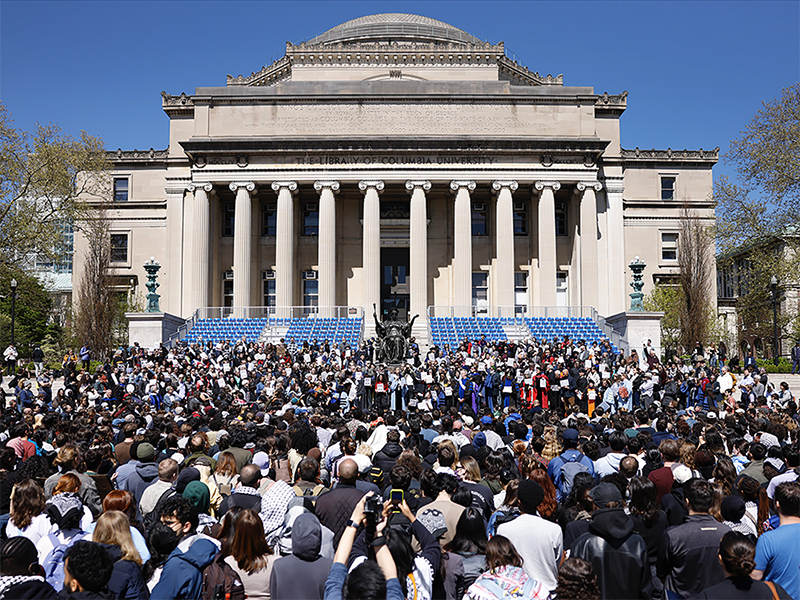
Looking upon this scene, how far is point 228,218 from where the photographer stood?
54969 mm

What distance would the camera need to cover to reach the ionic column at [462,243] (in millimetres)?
Answer: 50031

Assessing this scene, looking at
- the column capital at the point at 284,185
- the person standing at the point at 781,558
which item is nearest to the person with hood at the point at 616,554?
the person standing at the point at 781,558

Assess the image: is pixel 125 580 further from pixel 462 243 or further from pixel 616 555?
pixel 462 243

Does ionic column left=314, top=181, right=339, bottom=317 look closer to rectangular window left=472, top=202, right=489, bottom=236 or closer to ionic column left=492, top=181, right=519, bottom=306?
rectangular window left=472, top=202, right=489, bottom=236

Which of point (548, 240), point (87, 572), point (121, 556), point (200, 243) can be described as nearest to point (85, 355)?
point (200, 243)

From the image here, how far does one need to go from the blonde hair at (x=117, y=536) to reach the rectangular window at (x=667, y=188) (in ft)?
191

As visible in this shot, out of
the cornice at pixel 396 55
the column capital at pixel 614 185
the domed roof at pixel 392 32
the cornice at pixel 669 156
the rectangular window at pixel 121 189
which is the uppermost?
the domed roof at pixel 392 32

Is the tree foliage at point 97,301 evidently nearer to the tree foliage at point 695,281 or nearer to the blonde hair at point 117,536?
the tree foliage at point 695,281

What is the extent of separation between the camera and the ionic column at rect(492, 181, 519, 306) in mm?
49844

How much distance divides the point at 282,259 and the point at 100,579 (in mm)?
45069

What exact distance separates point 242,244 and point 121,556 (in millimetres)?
45567

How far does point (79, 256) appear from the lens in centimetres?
5897

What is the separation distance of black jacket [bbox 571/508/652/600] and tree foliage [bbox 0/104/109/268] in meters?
38.6

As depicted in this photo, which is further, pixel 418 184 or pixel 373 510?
pixel 418 184
